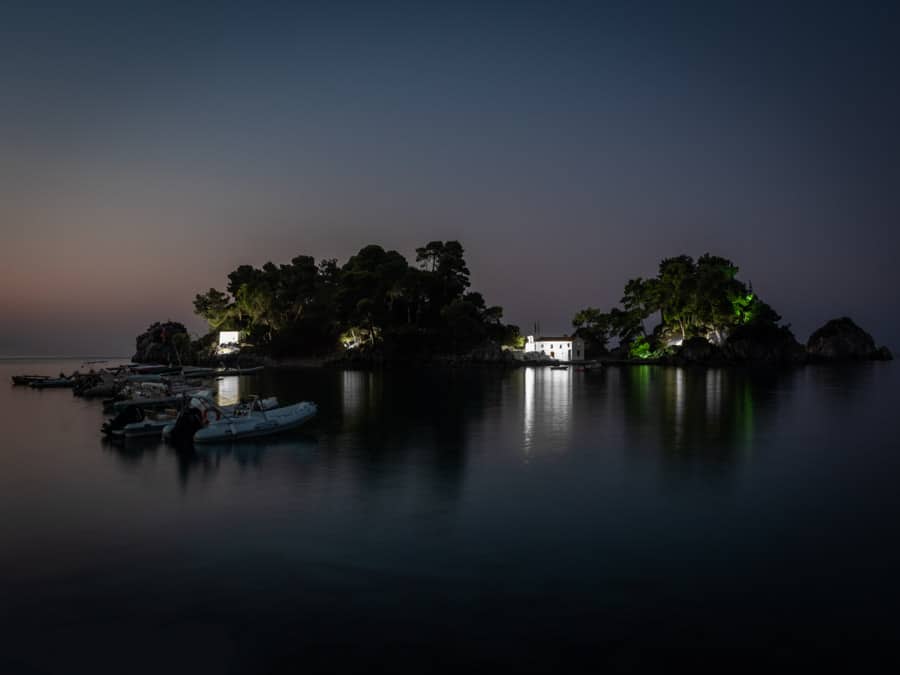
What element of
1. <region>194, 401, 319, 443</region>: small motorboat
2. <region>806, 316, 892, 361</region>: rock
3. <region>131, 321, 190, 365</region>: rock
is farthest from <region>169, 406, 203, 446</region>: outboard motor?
<region>806, 316, 892, 361</region>: rock

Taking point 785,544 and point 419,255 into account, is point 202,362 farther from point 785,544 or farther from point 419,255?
point 785,544

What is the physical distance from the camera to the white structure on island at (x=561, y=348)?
12094 cm

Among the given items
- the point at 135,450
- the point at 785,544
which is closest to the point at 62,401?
the point at 135,450

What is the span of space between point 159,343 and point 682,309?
366ft

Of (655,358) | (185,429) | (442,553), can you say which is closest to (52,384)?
(185,429)

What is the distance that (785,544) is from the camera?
1247 cm

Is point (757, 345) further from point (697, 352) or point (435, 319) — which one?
point (435, 319)

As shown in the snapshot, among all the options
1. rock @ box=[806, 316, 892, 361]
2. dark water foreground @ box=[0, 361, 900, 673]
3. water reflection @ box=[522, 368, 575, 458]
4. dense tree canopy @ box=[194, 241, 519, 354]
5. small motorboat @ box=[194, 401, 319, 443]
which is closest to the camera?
dark water foreground @ box=[0, 361, 900, 673]

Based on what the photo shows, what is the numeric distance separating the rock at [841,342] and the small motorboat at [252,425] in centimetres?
14086

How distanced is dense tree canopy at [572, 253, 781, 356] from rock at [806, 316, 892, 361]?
1161 inches

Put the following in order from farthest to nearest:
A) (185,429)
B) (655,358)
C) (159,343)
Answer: (159,343) < (655,358) < (185,429)

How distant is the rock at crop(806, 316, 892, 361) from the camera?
139000 mm

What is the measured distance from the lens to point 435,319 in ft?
368

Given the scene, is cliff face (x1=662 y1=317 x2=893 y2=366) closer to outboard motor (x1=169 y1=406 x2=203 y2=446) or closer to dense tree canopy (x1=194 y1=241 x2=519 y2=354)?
dense tree canopy (x1=194 y1=241 x2=519 y2=354)
